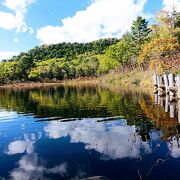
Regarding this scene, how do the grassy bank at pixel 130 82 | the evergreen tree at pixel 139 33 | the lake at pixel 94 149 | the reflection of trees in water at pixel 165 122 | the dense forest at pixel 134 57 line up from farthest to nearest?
the evergreen tree at pixel 139 33 < the grassy bank at pixel 130 82 < the dense forest at pixel 134 57 < the reflection of trees in water at pixel 165 122 < the lake at pixel 94 149

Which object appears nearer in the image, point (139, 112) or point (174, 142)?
point (174, 142)

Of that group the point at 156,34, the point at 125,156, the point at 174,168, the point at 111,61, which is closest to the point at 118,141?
the point at 125,156

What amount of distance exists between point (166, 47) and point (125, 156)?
3873 cm

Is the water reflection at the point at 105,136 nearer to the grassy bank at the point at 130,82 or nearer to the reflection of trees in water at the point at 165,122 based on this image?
the reflection of trees in water at the point at 165,122

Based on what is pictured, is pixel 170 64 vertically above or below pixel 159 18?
below

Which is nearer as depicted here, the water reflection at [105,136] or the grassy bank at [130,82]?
the water reflection at [105,136]

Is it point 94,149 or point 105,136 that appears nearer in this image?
point 94,149

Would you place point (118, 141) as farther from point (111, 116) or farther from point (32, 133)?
point (111, 116)

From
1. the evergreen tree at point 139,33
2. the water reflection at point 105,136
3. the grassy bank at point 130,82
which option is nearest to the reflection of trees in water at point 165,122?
the water reflection at point 105,136

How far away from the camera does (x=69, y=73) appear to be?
13800 centimetres

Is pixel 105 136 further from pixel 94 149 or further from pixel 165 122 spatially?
pixel 165 122

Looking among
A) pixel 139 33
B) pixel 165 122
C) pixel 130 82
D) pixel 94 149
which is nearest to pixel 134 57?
pixel 139 33

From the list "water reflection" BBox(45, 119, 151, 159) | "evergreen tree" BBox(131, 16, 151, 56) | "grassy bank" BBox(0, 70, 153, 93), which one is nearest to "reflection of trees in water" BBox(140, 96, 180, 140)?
"water reflection" BBox(45, 119, 151, 159)

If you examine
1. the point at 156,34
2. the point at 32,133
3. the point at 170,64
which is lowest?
the point at 32,133
